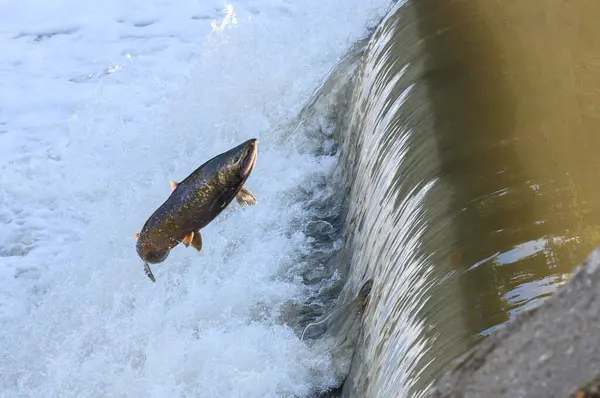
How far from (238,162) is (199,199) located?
0.19 metres

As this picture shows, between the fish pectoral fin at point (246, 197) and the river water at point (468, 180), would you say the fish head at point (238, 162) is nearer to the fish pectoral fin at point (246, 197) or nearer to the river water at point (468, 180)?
the fish pectoral fin at point (246, 197)

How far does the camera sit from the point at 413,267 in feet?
9.71

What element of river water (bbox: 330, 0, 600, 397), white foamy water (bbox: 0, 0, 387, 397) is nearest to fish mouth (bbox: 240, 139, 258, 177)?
river water (bbox: 330, 0, 600, 397)

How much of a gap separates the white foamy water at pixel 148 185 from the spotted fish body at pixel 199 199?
3.18 feet

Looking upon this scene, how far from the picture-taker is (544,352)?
3.18 ft

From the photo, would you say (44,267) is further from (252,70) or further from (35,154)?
(252,70)

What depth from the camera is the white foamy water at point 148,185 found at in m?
4.16

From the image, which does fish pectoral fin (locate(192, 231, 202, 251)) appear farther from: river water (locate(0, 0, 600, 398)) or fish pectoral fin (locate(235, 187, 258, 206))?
river water (locate(0, 0, 600, 398))

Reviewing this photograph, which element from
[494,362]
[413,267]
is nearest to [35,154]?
[413,267]

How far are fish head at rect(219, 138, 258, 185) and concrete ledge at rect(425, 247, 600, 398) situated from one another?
74.1 inches

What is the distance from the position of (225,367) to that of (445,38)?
1684 millimetres

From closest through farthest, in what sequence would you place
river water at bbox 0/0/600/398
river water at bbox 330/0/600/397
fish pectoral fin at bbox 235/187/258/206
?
river water at bbox 330/0/600/397 → river water at bbox 0/0/600/398 → fish pectoral fin at bbox 235/187/258/206

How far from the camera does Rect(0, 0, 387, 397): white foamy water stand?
4.16 meters

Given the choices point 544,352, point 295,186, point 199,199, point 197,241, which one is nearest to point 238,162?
point 199,199
